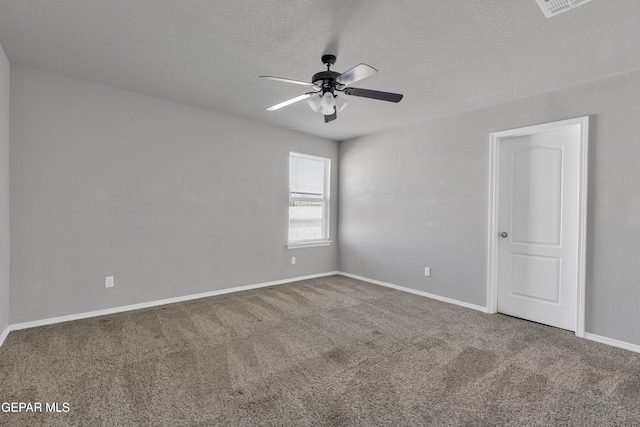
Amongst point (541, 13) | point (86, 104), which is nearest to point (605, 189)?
point (541, 13)

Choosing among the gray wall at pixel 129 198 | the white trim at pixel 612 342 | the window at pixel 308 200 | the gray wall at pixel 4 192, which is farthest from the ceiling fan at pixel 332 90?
the white trim at pixel 612 342

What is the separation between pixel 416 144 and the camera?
4.54 meters

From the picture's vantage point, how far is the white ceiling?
2041 mm

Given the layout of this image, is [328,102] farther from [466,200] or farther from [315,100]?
[466,200]

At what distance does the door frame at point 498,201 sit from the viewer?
118 inches

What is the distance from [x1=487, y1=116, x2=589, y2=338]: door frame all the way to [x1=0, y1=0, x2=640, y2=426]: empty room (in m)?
0.03

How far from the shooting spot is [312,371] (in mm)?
2303

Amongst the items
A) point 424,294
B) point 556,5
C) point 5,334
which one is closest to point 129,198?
point 5,334

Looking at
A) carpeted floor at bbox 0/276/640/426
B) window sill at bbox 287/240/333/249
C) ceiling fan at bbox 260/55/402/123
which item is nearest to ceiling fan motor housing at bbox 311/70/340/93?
ceiling fan at bbox 260/55/402/123

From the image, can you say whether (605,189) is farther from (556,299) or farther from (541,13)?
(541,13)

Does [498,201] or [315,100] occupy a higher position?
[315,100]

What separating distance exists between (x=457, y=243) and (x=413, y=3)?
9.75ft

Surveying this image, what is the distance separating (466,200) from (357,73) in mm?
2549

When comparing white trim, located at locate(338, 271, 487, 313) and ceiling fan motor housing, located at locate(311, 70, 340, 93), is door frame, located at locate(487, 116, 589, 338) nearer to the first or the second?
white trim, located at locate(338, 271, 487, 313)
